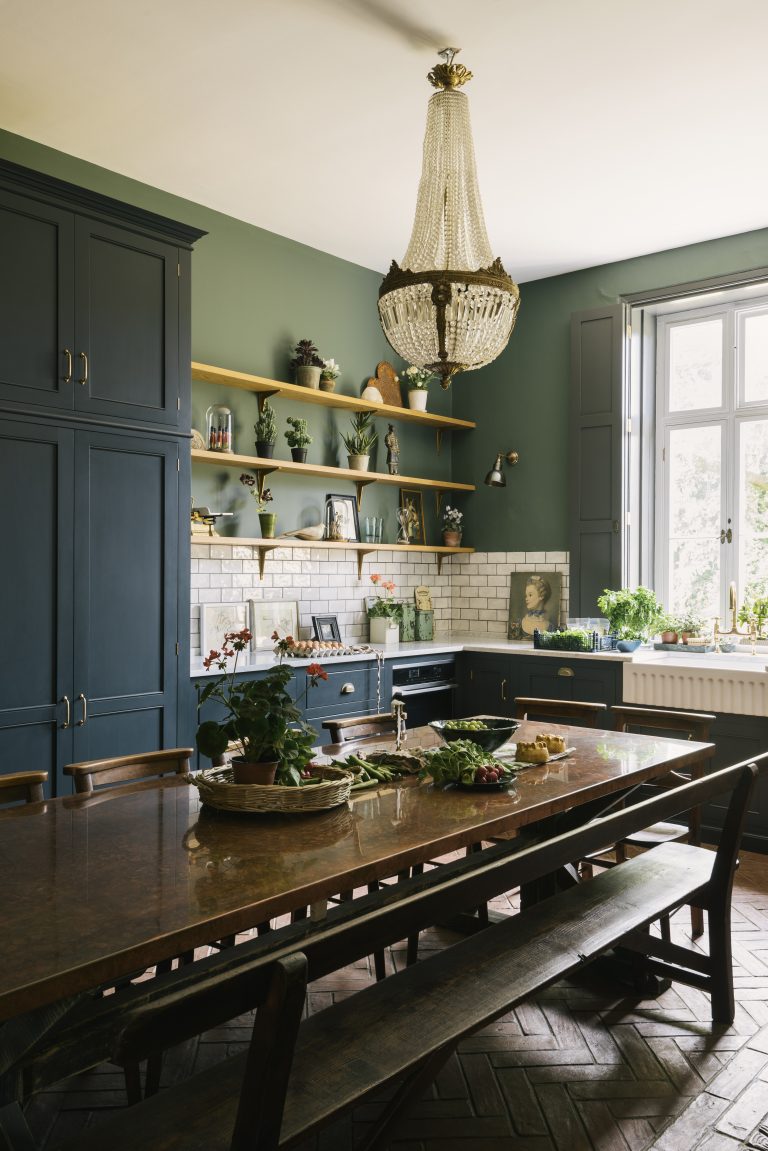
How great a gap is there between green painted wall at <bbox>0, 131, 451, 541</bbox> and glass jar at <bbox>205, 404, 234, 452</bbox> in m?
0.10

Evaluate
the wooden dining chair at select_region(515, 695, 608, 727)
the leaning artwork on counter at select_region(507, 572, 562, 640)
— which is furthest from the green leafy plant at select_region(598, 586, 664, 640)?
the wooden dining chair at select_region(515, 695, 608, 727)

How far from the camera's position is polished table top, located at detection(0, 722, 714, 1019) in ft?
5.35

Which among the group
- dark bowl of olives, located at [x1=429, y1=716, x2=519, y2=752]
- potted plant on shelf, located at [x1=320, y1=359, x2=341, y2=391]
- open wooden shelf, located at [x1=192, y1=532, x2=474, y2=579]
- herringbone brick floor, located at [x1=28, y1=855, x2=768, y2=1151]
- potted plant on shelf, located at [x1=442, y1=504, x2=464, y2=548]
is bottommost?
herringbone brick floor, located at [x1=28, y1=855, x2=768, y2=1151]

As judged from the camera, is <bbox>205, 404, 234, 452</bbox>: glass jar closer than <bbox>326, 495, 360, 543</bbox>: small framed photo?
Yes

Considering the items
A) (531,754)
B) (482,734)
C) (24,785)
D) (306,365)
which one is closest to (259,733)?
(24,785)

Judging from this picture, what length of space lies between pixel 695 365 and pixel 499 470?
1.61 meters

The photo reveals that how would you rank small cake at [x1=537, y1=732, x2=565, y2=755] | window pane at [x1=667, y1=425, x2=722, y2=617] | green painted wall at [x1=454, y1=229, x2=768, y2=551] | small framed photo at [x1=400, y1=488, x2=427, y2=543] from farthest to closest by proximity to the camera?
small framed photo at [x1=400, y1=488, x2=427, y2=543] < green painted wall at [x1=454, y1=229, x2=768, y2=551] < window pane at [x1=667, y1=425, x2=722, y2=617] < small cake at [x1=537, y1=732, x2=565, y2=755]

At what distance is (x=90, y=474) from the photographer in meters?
3.98

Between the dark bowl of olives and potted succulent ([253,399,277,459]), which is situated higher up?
potted succulent ([253,399,277,459])

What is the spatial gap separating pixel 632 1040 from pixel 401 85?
3.97 meters

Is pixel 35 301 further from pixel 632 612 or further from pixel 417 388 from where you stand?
pixel 632 612

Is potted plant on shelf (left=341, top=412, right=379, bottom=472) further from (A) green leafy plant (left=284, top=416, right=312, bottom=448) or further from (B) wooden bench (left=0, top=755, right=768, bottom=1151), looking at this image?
(B) wooden bench (left=0, top=755, right=768, bottom=1151)

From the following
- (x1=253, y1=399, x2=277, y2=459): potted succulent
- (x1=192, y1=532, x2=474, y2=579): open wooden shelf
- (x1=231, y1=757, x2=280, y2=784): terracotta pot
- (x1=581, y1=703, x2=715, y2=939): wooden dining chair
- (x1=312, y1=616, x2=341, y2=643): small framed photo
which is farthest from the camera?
(x1=312, y1=616, x2=341, y2=643): small framed photo

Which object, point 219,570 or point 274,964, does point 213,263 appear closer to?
point 219,570
